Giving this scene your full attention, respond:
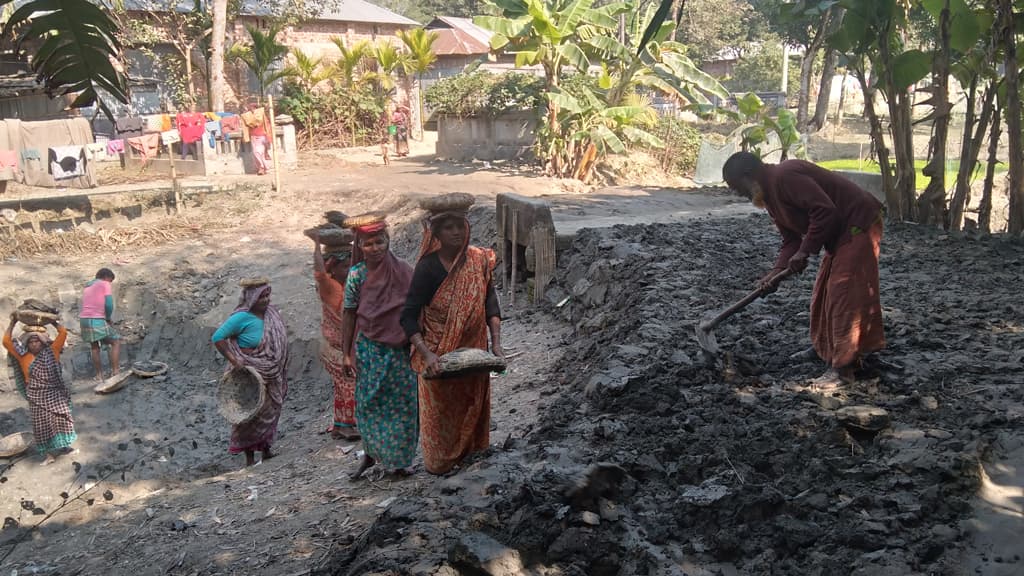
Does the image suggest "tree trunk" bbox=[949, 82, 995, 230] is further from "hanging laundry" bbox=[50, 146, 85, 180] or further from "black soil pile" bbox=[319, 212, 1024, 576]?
"hanging laundry" bbox=[50, 146, 85, 180]

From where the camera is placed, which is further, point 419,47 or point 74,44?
point 419,47

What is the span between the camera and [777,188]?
4.50 metres

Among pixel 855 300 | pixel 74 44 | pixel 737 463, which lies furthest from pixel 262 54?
pixel 74 44

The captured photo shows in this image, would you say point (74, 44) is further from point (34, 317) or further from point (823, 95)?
point (823, 95)

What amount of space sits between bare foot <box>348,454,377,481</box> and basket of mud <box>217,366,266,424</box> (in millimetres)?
1443

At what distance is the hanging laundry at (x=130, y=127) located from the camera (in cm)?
1852

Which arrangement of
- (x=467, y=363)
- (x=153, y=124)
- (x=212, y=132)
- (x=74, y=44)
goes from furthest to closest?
1. (x=153, y=124)
2. (x=212, y=132)
3. (x=467, y=363)
4. (x=74, y=44)

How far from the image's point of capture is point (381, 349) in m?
4.54

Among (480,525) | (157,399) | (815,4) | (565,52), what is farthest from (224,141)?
(480,525)

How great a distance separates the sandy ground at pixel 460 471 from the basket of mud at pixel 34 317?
1378 mm

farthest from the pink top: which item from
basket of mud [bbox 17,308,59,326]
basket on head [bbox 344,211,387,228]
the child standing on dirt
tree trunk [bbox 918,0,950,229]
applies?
tree trunk [bbox 918,0,950,229]

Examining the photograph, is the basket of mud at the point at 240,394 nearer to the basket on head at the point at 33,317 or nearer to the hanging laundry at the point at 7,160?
the basket on head at the point at 33,317

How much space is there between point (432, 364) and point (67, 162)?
1434cm

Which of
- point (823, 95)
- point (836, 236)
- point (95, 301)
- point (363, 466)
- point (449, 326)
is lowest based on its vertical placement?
point (363, 466)
